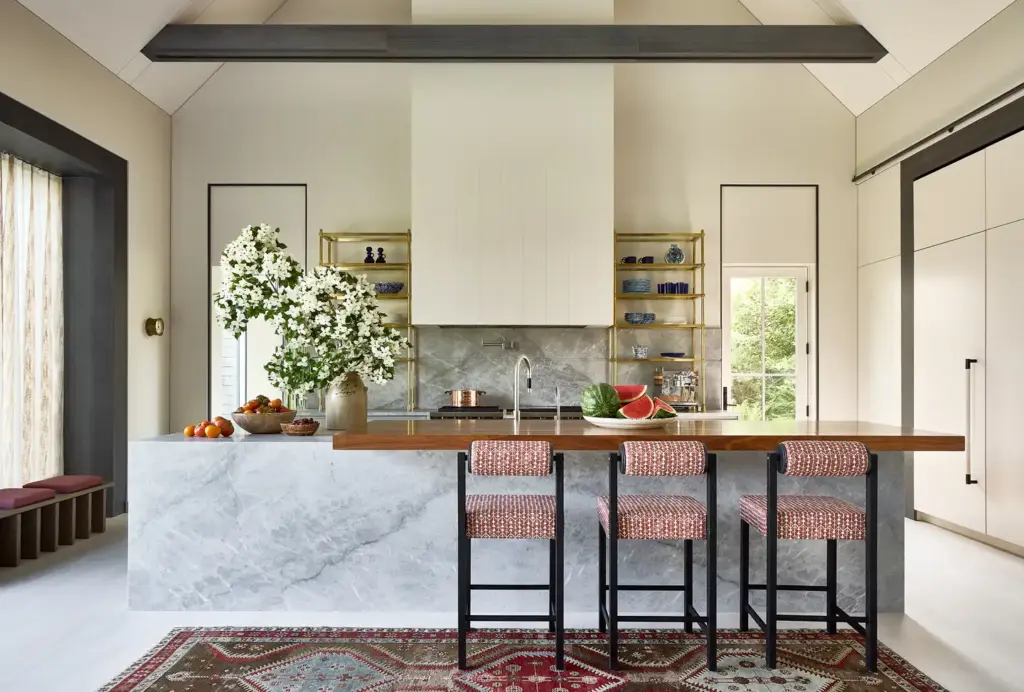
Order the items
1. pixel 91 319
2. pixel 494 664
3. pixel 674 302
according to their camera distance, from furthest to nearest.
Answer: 1. pixel 674 302
2. pixel 91 319
3. pixel 494 664

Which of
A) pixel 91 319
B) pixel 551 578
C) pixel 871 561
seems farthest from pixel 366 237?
pixel 871 561

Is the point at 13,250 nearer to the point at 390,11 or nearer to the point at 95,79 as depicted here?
the point at 95,79

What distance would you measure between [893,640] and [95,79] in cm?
596

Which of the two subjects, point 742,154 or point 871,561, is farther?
point 742,154

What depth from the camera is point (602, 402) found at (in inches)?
128

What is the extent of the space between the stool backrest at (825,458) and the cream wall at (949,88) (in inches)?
121

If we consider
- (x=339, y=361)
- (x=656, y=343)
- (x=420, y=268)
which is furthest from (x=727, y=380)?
(x=339, y=361)

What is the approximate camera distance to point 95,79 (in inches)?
198

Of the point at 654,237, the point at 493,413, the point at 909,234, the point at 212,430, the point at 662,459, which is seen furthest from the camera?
the point at 654,237

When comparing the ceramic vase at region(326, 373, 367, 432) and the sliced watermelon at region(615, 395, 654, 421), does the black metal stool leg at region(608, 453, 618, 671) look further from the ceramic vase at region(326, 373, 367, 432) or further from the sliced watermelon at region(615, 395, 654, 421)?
the ceramic vase at region(326, 373, 367, 432)

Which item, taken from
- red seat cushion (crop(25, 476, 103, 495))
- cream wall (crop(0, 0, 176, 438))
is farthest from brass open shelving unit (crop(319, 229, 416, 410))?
red seat cushion (crop(25, 476, 103, 495))

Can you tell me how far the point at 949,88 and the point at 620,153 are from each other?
249 cm

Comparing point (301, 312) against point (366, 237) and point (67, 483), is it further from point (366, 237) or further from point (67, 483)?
point (366, 237)

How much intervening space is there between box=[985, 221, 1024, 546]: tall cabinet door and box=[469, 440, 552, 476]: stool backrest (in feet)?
11.1
